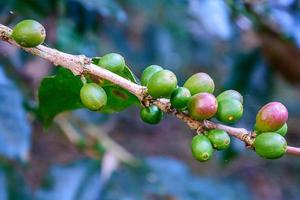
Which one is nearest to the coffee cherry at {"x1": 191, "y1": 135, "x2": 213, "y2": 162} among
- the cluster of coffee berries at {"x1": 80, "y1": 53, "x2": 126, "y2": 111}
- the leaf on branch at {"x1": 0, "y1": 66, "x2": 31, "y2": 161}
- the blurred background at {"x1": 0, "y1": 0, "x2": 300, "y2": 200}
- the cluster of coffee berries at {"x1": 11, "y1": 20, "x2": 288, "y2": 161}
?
the cluster of coffee berries at {"x1": 11, "y1": 20, "x2": 288, "y2": 161}

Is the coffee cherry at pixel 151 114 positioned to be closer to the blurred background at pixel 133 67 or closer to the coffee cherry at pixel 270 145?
the coffee cherry at pixel 270 145

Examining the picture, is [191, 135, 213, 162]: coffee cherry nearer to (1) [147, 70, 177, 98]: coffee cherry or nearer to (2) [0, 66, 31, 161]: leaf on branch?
(1) [147, 70, 177, 98]: coffee cherry

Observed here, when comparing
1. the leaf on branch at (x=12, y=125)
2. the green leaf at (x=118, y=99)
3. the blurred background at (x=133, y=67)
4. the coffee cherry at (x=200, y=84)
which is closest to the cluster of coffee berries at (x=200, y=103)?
the coffee cherry at (x=200, y=84)

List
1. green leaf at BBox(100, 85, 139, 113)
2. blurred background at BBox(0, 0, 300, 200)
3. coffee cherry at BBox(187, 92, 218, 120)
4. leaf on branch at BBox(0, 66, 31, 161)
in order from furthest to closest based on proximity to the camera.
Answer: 1. blurred background at BBox(0, 0, 300, 200)
2. leaf on branch at BBox(0, 66, 31, 161)
3. green leaf at BBox(100, 85, 139, 113)
4. coffee cherry at BBox(187, 92, 218, 120)

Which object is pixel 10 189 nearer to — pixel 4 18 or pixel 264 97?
pixel 4 18

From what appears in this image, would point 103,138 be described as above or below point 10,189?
above

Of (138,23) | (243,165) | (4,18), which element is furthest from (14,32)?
(243,165)
